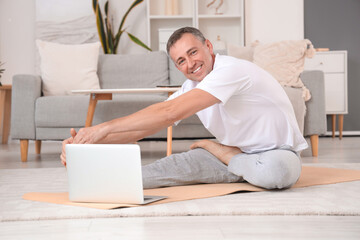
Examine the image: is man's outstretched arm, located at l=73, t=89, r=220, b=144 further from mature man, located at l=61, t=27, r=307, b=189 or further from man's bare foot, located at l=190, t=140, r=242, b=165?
man's bare foot, located at l=190, t=140, r=242, b=165

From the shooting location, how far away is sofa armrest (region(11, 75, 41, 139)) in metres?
3.53

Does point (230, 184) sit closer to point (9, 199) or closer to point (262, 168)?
point (262, 168)

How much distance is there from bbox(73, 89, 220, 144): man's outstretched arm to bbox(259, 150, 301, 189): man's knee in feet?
1.13

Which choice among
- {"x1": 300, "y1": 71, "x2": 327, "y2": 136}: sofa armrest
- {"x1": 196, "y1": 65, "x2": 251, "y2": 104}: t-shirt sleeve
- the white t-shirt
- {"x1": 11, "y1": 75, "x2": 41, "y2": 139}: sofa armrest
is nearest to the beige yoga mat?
the white t-shirt

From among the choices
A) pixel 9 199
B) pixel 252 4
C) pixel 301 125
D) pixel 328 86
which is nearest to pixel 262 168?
pixel 9 199

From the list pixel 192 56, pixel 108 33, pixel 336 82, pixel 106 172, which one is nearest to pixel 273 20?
pixel 336 82

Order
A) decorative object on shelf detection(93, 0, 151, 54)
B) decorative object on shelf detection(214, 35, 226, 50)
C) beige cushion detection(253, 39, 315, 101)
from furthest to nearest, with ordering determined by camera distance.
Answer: decorative object on shelf detection(214, 35, 226, 50) → decorative object on shelf detection(93, 0, 151, 54) → beige cushion detection(253, 39, 315, 101)

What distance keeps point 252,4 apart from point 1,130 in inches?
118

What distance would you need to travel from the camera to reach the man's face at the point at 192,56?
1866 millimetres

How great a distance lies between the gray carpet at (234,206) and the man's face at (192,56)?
450 millimetres

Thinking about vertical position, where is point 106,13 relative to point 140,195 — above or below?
above

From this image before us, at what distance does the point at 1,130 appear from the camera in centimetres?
569

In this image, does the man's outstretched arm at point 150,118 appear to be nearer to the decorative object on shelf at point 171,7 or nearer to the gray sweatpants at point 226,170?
the gray sweatpants at point 226,170

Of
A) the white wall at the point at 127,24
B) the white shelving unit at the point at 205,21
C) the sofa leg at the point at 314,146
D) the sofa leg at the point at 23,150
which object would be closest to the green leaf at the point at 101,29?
the white wall at the point at 127,24
